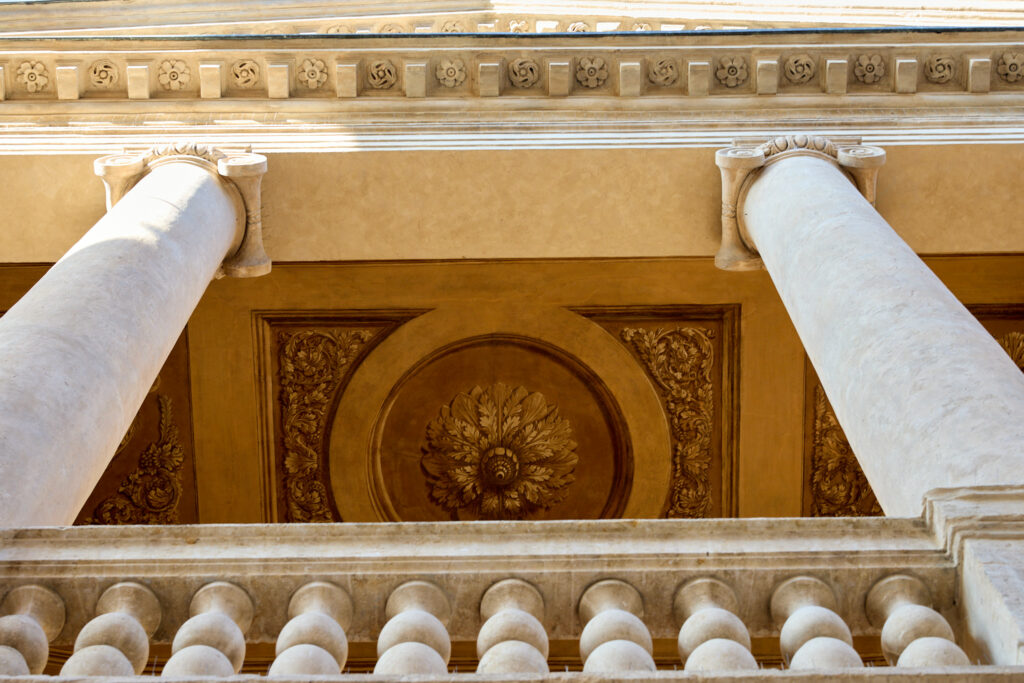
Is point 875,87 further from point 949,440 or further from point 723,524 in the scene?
point 723,524

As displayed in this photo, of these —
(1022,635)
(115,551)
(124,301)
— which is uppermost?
(124,301)

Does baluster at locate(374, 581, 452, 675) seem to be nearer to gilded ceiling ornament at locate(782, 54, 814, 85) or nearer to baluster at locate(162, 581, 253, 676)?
baluster at locate(162, 581, 253, 676)

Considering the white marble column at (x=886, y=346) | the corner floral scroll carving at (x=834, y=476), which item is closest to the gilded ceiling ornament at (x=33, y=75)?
the white marble column at (x=886, y=346)

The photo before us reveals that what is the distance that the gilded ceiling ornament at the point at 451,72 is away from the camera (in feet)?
31.2

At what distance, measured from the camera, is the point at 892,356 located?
5.31 m

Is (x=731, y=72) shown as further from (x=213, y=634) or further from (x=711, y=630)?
(x=213, y=634)

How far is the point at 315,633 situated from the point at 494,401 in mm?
9444

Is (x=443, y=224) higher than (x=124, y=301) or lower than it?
higher

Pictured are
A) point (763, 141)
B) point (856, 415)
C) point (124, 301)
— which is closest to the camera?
point (856, 415)

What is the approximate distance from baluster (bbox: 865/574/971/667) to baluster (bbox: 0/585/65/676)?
2429 millimetres

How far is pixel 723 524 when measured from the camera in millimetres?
3994

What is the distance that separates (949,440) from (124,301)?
400 cm

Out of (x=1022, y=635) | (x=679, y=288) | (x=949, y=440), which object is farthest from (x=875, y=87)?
(x=1022, y=635)

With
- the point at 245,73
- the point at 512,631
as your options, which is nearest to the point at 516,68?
the point at 245,73
